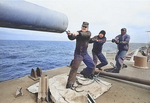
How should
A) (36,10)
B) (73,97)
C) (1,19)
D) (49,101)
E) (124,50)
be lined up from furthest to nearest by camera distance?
(124,50), (49,101), (73,97), (36,10), (1,19)

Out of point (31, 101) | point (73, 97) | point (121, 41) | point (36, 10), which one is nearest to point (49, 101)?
point (31, 101)

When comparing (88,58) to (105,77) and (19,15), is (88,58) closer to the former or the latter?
(105,77)

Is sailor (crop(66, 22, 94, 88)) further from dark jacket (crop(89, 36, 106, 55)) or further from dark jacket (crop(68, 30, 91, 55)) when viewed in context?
dark jacket (crop(89, 36, 106, 55))

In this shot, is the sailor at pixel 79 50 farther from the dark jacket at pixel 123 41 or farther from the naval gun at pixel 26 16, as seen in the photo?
the dark jacket at pixel 123 41

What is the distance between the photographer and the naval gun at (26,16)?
1.47 m

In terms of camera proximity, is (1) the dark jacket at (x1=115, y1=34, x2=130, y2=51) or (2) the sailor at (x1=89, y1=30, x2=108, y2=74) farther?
(1) the dark jacket at (x1=115, y1=34, x2=130, y2=51)

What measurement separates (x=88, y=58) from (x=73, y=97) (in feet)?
3.87

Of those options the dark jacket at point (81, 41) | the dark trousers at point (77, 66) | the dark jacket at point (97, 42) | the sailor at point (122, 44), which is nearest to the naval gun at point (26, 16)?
the dark jacket at point (81, 41)

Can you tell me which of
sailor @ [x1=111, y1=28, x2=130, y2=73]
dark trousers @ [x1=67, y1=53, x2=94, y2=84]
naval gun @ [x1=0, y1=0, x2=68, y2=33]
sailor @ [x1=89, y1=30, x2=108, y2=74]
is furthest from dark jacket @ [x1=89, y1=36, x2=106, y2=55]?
naval gun @ [x1=0, y1=0, x2=68, y2=33]

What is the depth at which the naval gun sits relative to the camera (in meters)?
1.47

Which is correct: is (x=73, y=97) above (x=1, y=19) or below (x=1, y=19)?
below

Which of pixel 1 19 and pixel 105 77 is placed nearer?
pixel 1 19

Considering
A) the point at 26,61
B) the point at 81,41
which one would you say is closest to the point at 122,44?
the point at 81,41

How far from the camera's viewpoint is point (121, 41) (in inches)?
166
